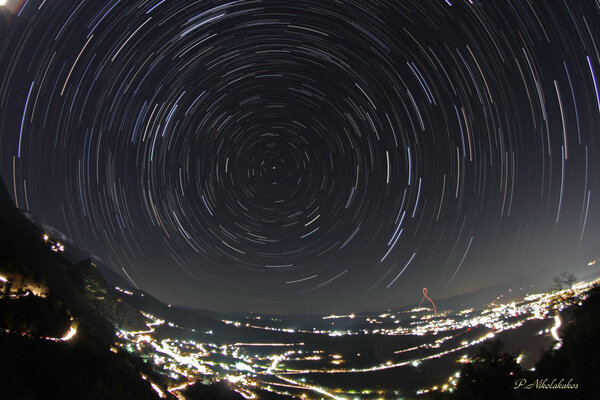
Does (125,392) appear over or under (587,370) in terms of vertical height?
over

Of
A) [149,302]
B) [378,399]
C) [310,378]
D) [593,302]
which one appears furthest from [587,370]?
[149,302]

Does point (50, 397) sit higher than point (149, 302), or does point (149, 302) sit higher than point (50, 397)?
point (149, 302)

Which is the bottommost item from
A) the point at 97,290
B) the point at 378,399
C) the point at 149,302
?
the point at 378,399

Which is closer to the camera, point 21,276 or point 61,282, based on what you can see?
point 21,276

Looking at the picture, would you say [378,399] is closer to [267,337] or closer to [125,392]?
[125,392]

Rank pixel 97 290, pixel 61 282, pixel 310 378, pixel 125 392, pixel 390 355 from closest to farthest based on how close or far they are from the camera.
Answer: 1. pixel 125 392
2. pixel 61 282
3. pixel 97 290
4. pixel 310 378
5. pixel 390 355

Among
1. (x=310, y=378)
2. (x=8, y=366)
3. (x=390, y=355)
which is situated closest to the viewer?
(x=8, y=366)

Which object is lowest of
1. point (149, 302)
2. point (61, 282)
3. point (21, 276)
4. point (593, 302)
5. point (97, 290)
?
point (593, 302)

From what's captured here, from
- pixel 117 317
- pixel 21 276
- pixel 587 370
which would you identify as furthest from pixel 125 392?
pixel 117 317

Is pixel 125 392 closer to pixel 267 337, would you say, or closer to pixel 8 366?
pixel 8 366
